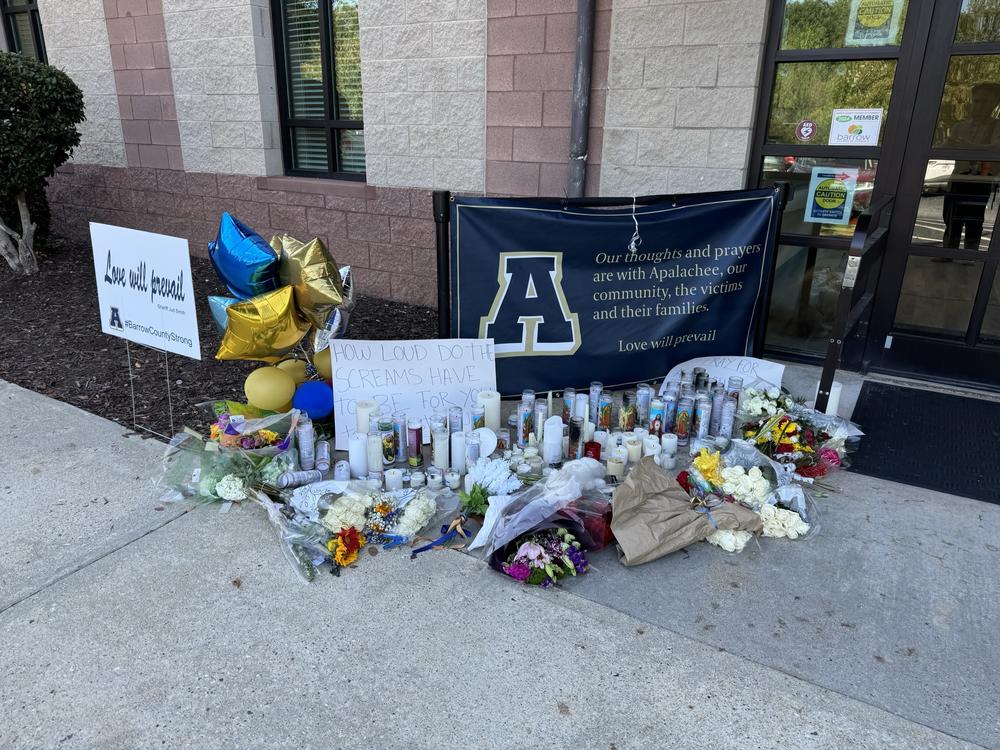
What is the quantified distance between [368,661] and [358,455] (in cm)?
121

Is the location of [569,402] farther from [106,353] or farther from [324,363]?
[106,353]

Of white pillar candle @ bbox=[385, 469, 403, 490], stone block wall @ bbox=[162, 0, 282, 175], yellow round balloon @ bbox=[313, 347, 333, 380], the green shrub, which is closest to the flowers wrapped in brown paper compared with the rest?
white pillar candle @ bbox=[385, 469, 403, 490]

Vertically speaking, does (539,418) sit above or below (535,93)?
below

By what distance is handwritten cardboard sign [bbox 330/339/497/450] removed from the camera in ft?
12.7

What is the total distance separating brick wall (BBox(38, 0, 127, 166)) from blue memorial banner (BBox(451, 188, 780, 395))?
6.02 metres

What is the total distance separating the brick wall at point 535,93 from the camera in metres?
5.23

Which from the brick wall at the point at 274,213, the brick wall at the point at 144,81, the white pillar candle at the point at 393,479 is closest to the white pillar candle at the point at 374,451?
the white pillar candle at the point at 393,479

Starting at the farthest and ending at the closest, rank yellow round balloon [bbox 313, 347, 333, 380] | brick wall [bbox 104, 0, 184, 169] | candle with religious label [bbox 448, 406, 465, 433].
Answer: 1. brick wall [bbox 104, 0, 184, 169]
2. yellow round balloon [bbox 313, 347, 333, 380]
3. candle with religious label [bbox 448, 406, 465, 433]

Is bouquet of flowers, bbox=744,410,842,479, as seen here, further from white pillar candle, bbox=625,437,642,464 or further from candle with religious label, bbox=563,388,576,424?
candle with religious label, bbox=563,388,576,424

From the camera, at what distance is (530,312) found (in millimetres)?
4242

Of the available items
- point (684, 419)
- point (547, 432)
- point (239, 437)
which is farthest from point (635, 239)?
point (239, 437)

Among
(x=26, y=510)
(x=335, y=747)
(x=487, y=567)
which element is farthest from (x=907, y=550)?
(x=26, y=510)

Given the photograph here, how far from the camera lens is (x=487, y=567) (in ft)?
9.75

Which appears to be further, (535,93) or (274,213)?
(274,213)
